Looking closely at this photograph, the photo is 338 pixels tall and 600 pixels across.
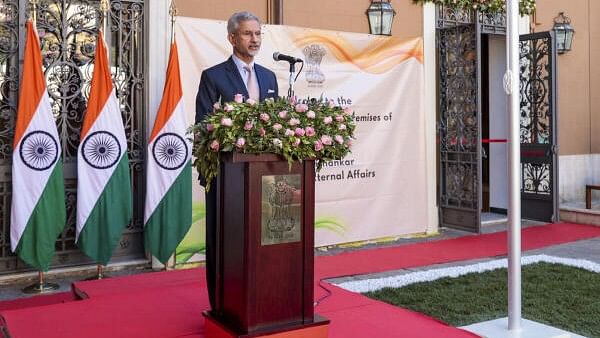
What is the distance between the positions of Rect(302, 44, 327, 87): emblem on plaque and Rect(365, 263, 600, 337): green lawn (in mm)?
2360

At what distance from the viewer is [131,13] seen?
5.40 m

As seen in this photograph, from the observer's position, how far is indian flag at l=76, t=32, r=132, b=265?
493cm

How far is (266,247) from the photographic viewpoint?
2906 millimetres

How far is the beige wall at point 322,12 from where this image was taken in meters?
5.69

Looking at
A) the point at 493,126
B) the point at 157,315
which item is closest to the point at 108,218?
the point at 157,315

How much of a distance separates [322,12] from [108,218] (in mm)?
3000

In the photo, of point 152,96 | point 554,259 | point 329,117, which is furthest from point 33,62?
point 554,259

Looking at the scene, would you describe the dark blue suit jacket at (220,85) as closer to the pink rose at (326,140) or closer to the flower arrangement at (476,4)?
the pink rose at (326,140)

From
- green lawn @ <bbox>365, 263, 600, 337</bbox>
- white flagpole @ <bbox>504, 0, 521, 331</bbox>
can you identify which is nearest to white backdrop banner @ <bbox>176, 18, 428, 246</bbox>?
green lawn @ <bbox>365, 263, 600, 337</bbox>

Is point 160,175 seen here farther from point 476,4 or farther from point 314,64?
point 476,4

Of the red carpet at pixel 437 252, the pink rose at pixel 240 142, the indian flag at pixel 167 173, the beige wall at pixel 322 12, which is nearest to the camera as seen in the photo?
the pink rose at pixel 240 142

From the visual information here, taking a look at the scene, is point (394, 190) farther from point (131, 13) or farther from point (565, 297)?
point (131, 13)

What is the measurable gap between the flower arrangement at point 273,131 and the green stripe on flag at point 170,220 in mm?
2183

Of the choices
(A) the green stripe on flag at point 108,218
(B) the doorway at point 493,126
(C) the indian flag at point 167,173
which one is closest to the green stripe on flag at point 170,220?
(C) the indian flag at point 167,173
